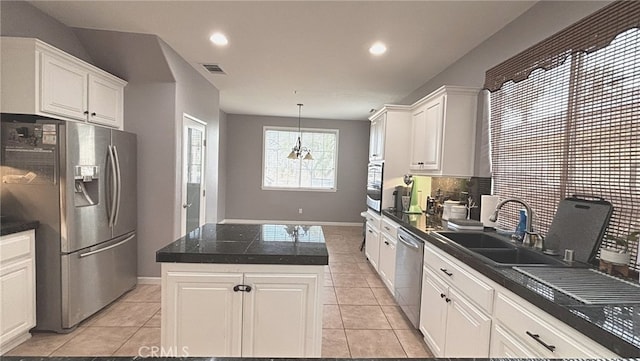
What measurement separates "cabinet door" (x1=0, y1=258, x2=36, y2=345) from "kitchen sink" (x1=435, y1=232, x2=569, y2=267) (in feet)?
10.2

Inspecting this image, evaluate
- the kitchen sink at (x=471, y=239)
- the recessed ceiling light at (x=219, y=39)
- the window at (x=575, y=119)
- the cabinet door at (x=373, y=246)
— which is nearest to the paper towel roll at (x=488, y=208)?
the window at (x=575, y=119)

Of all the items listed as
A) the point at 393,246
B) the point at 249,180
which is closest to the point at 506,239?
the point at 393,246

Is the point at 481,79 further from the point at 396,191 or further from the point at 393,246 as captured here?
the point at 393,246

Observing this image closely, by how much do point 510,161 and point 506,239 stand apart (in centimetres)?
73

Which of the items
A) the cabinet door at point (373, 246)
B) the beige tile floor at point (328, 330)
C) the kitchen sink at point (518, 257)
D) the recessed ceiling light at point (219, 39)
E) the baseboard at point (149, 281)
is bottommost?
the beige tile floor at point (328, 330)

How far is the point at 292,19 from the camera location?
2727 mm

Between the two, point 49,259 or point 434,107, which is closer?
point 49,259

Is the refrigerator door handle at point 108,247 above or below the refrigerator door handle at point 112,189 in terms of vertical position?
below

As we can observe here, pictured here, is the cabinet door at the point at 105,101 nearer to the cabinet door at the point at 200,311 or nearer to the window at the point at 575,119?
the cabinet door at the point at 200,311

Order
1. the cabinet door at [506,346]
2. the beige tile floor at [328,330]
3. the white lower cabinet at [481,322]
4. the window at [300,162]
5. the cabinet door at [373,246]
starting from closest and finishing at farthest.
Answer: the white lower cabinet at [481,322] → the cabinet door at [506,346] → the beige tile floor at [328,330] → the cabinet door at [373,246] → the window at [300,162]

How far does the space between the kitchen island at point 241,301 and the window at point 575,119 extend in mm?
1641

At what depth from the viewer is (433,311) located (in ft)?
7.80

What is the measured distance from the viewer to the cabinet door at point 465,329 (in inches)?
67.7

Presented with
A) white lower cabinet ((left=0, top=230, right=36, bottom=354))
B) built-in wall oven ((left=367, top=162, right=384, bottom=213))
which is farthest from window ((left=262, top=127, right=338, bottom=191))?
white lower cabinet ((left=0, top=230, right=36, bottom=354))
